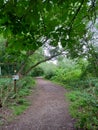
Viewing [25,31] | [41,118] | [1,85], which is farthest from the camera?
[1,85]

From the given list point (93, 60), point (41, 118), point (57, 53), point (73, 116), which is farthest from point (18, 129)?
point (57, 53)

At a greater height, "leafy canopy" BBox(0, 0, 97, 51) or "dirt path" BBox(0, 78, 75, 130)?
"leafy canopy" BBox(0, 0, 97, 51)

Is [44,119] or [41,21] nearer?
[41,21]

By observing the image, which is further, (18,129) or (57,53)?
(57,53)

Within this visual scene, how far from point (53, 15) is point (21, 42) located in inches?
13.9

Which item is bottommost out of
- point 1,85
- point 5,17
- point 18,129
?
point 18,129

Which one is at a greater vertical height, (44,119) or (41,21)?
(41,21)

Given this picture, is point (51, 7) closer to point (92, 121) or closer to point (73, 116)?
point (92, 121)

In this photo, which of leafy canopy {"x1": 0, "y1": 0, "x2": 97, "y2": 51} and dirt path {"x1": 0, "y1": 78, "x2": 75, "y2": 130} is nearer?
leafy canopy {"x1": 0, "y1": 0, "x2": 97, "y2": 51}

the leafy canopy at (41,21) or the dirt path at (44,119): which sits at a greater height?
the leafy canopy at (41,21)

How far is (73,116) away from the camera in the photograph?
22.1 feet

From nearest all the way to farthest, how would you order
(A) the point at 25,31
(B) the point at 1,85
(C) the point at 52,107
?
1. (A) the point at 25,31
2. (C) the point at 52,107
3. (B) the point at 1,85

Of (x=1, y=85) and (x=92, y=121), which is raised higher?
(x=1, y=85)

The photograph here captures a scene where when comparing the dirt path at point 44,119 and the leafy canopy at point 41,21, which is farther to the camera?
the dirt path at point 44,119
